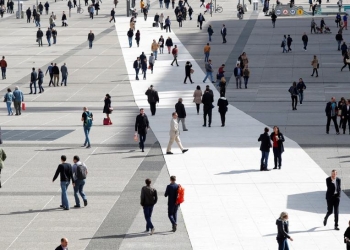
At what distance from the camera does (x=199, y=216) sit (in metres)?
21.7

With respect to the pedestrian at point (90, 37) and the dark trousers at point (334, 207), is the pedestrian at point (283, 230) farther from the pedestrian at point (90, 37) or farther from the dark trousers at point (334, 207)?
the pedestrian at point (90, 37)

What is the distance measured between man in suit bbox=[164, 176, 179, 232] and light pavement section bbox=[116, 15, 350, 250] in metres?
0.47

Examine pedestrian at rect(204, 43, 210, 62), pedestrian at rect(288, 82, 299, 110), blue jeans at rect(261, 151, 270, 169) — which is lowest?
pedestrian at rect(204, 43, 210, 62)

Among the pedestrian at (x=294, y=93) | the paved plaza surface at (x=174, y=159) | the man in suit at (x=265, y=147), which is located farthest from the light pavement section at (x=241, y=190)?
the pedestrian at (x=294, y=93)

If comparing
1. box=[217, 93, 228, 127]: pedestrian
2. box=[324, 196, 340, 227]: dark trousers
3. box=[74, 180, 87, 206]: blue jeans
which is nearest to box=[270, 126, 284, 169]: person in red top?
box=[324, 196, 340, 227]: dark trousers

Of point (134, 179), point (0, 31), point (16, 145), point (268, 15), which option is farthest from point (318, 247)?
point (268, 15)

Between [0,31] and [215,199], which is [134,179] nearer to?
[215,199]

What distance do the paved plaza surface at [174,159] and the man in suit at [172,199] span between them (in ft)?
1.02

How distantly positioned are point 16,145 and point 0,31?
43134mm

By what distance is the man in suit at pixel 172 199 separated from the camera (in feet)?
65.8

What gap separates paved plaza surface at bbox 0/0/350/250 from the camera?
20.4m

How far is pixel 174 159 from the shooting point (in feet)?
91.8

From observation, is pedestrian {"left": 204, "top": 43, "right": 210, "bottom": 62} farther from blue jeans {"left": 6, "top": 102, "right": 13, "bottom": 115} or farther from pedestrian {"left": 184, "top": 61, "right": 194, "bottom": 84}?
blue jeans {"left": 6, "top": 102, "right": 13, "bottom": 115}

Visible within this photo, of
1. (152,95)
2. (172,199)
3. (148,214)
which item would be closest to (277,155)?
(172,199)
